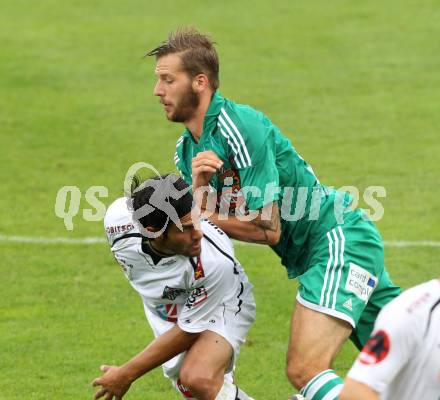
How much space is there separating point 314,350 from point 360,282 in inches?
22.0

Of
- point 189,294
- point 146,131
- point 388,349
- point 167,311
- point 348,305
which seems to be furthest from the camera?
point 146,131

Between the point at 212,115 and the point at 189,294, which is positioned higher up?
the point at 212,115


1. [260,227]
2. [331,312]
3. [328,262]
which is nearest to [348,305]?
[331,312]

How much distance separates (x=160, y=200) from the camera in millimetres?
6777

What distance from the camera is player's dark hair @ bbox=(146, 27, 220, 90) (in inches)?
291

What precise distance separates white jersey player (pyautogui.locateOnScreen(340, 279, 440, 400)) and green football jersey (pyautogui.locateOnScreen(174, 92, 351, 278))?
2.20 m

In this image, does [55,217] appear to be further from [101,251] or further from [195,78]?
[195,78]

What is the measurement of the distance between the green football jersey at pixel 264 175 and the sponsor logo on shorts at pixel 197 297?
53 cm

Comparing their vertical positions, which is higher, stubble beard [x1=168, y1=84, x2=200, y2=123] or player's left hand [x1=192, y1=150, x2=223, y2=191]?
stubble beard [x1=168, y1=84, x2=200, y2=123]

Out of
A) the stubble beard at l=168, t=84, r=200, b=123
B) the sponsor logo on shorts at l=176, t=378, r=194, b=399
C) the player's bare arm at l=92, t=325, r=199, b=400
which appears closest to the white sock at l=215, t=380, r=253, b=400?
the sponsor logo on shorts at l=176, t=378, r=194, b=399

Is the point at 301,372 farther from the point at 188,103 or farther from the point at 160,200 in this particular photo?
the point at 188,103

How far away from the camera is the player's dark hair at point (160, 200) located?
22.2ft

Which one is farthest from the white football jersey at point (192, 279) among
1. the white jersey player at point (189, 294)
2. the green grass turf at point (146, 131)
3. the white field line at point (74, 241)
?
the white field line at point (74, 241)

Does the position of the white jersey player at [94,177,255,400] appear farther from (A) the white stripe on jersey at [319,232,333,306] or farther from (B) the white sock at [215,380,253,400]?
(A) the white stripe on jersey at [319,232,333,306]
